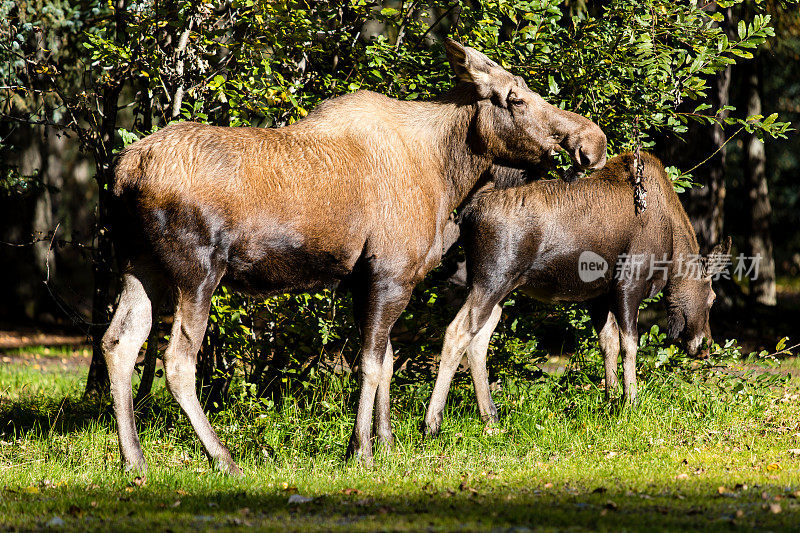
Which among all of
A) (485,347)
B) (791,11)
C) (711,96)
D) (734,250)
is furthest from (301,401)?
(734,250)

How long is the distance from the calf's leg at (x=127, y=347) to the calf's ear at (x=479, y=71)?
9.05 ft

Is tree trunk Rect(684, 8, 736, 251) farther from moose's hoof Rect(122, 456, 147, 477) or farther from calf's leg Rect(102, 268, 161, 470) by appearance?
moose's hoof Rect(122, 456, 147, 477)

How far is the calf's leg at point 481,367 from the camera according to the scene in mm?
7711

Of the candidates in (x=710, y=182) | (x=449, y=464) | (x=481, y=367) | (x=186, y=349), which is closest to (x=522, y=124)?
(x=481, y=367)

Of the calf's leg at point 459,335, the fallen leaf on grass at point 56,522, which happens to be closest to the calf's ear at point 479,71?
the calf's leg at point 459,335

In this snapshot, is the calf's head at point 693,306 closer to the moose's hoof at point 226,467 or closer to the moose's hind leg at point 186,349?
the moose's hoof at point 226,467

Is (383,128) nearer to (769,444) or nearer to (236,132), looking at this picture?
(236,132)

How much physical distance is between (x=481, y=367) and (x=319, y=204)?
246cm

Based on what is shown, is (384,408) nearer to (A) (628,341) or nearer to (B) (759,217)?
(A) (628,341)

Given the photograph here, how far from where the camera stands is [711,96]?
14.0 metres

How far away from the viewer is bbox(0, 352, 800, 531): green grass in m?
4.93

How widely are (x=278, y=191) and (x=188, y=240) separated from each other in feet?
2.27

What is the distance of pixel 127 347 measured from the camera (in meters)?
6.12

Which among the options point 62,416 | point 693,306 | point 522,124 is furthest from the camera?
point 693,306
